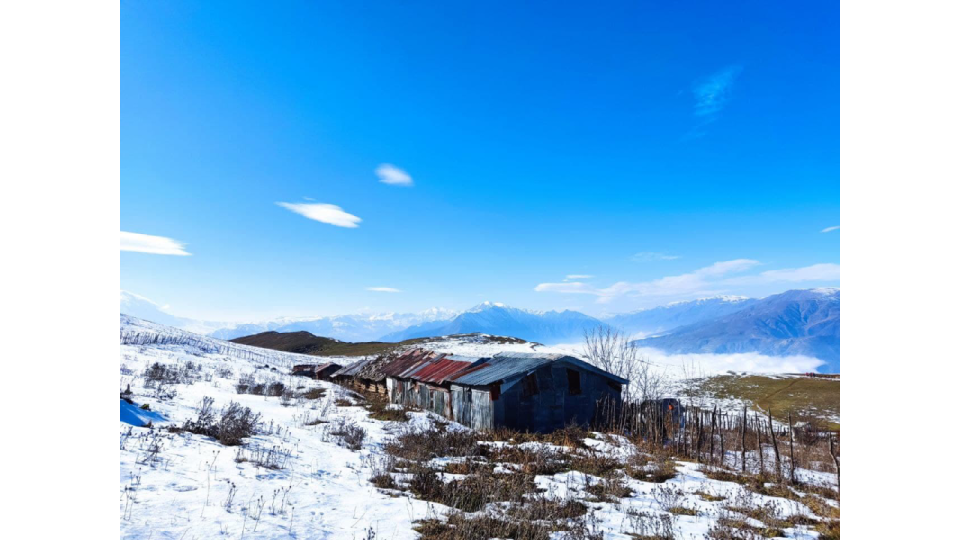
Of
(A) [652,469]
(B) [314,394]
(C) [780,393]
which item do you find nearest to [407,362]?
(B) [314,394]

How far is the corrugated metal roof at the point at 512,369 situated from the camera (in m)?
20.3

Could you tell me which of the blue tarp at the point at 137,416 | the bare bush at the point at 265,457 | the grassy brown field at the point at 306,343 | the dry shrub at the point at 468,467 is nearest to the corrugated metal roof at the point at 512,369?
the dry shrub at the point at 468,467

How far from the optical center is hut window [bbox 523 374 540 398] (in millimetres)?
20436

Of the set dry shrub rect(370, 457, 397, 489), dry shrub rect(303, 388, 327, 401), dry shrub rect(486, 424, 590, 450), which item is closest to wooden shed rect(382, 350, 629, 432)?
dry shrub rect(486, 424, 590, 450)

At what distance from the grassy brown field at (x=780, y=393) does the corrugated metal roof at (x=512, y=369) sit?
25.0 metres

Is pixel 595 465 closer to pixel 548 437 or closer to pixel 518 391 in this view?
pixel 548 437

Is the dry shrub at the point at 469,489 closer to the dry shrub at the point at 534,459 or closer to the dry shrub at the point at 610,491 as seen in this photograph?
the dry shrub at the point at 610,491

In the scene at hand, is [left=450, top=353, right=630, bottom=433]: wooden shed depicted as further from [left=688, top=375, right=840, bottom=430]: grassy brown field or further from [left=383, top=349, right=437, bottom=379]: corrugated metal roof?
[left=688, top=375, right=840, bottom=430]: grassy brown field
